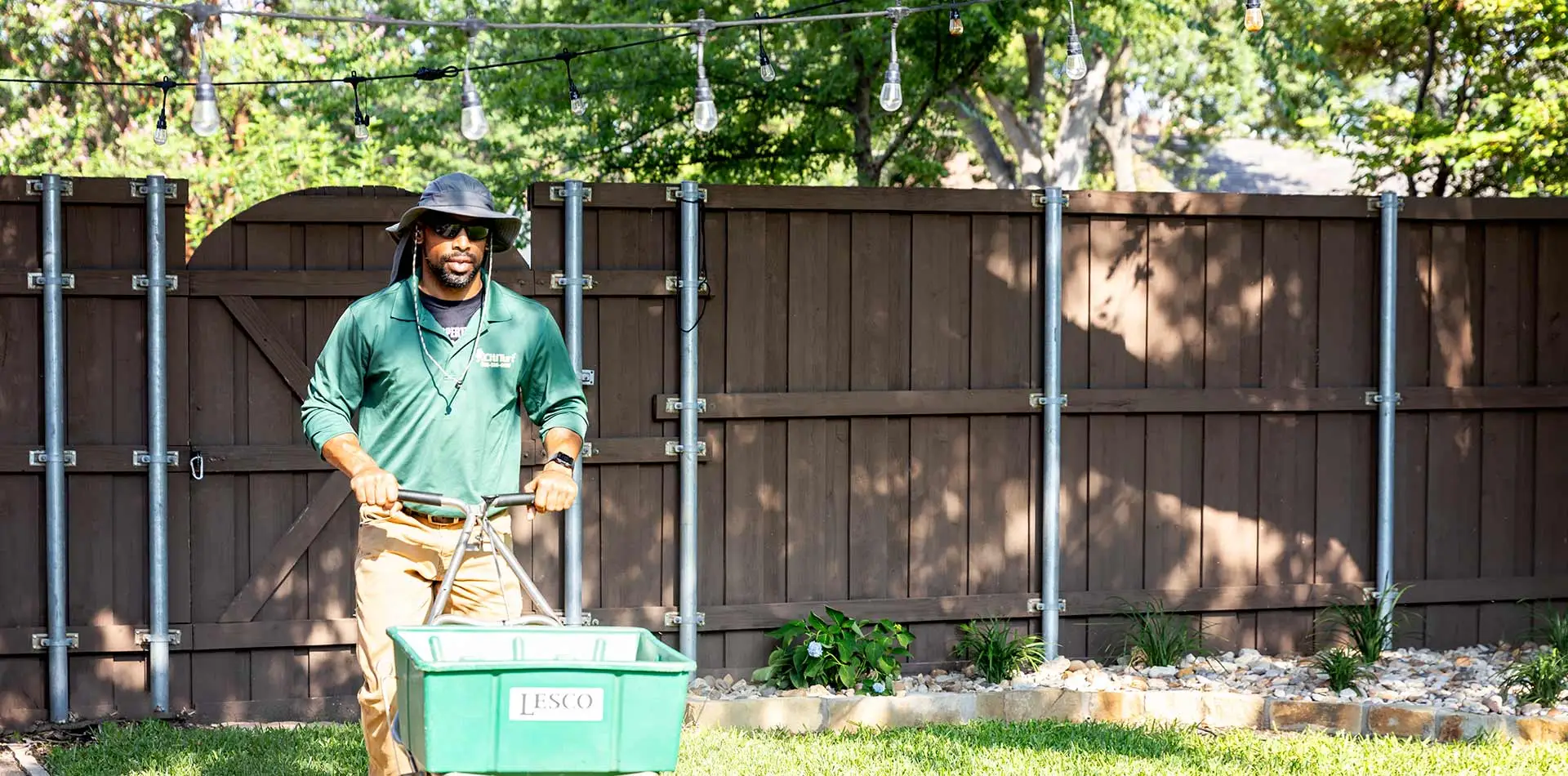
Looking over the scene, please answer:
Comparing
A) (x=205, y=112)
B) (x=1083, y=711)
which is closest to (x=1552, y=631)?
(x=1083, y=711)

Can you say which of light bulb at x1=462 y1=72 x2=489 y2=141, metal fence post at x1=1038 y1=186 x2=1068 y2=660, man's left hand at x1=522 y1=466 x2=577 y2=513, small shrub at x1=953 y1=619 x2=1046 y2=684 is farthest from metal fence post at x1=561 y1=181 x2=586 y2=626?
man's left hand at x1=522 y1=466 x2=577 y2=513

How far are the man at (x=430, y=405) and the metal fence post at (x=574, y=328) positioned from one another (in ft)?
6.22

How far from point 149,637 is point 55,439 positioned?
0.78m

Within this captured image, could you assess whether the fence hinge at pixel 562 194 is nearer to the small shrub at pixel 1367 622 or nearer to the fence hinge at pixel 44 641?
the fence hinge at pixel 44 641

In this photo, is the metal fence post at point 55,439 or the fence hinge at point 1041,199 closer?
the metal fence post at point 55,439

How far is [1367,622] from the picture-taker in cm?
638

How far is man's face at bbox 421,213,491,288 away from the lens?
3.85m

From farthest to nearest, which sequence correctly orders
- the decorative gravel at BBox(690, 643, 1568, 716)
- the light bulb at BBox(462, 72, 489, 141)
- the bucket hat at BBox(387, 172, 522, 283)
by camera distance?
the decorative gravel at BBox(690, 643, 1568, 716) < the light bulb at BBox(462, 72, 489, 141) < the bucket hat at BBox(387, 172, 522, 283)

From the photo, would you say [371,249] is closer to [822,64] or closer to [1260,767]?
[1260,767]

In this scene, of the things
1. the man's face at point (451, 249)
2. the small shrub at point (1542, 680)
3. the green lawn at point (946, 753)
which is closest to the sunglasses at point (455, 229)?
the man's face at point (451, 249)

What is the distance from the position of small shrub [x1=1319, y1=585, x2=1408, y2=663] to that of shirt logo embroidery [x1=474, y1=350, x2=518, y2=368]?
3998 mm

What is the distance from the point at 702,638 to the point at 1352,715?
2.43 meters

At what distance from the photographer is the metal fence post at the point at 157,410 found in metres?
5.56

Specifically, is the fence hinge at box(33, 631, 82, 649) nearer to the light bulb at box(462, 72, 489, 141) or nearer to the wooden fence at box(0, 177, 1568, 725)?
the wooden fence at box(0, 177, 1568, 725)
